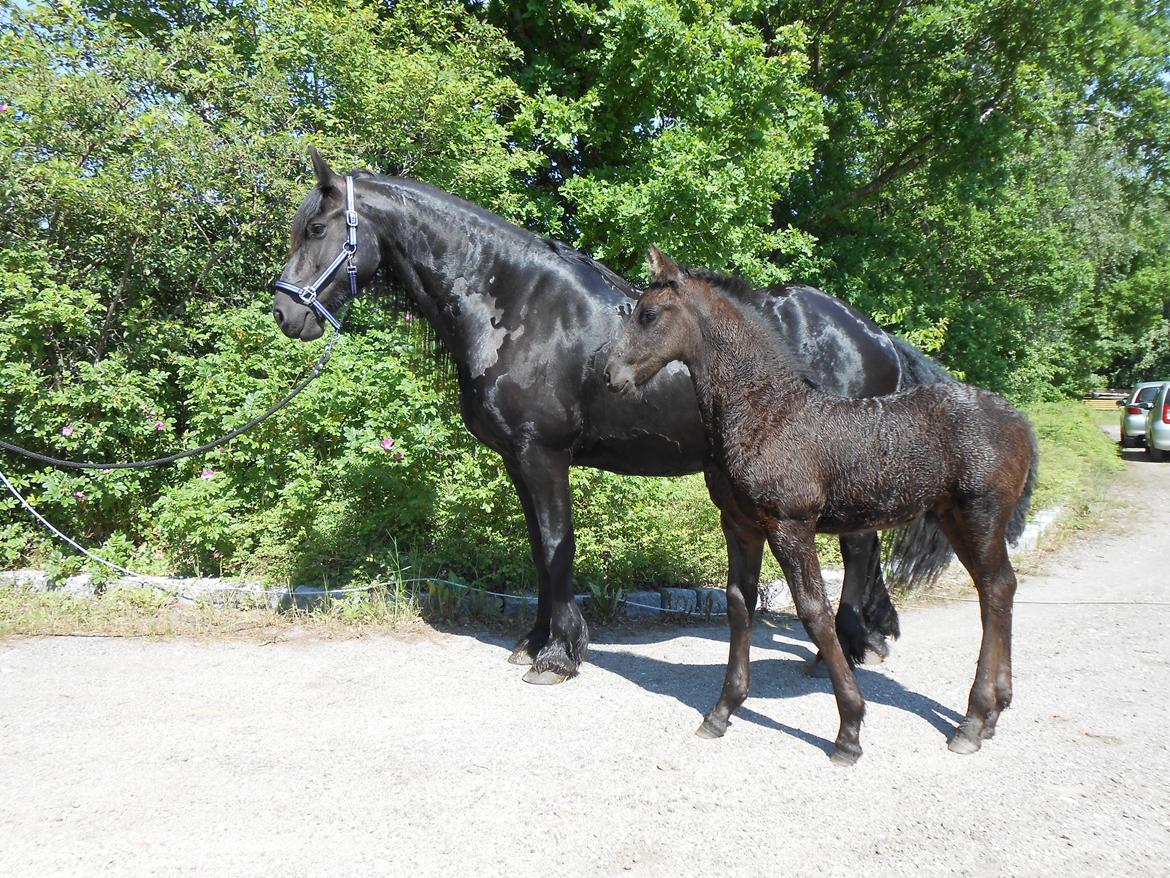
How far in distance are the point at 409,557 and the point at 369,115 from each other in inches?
175

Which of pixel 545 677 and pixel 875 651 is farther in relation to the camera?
pixel 875 651

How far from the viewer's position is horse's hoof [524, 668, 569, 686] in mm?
4344

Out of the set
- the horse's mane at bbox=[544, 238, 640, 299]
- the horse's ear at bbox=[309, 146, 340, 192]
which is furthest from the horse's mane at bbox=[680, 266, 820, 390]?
the horse's ear at bbox=[309, 146, 340, 192]

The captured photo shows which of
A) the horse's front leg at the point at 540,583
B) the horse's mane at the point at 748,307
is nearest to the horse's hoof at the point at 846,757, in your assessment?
the horse's mane at the point at 748,307

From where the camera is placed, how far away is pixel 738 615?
377 cm

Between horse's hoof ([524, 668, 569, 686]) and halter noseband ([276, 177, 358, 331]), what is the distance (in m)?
2.19

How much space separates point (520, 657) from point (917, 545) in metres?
2.35

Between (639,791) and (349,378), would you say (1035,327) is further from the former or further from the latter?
(639,791)

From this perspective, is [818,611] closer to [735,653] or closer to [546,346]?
[735,653]

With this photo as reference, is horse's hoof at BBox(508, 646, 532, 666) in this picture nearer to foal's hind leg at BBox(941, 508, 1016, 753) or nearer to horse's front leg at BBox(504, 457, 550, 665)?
horse's front leg at BBox(504, 457, 550, 665)

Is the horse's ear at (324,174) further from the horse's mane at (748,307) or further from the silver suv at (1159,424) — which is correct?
the silver suv at (1159,424)

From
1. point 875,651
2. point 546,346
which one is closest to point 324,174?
point 546,346

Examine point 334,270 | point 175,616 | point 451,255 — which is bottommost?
point 175,616

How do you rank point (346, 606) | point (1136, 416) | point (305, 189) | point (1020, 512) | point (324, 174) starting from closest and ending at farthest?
point (1020, 512)
point (324, 174)
point (346, 606)
point (305, 189)
point (1136, 416)
